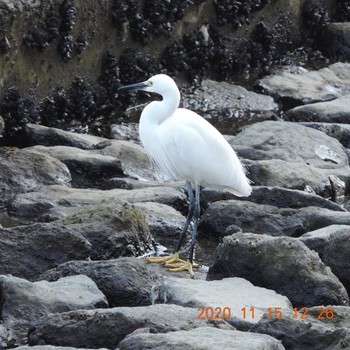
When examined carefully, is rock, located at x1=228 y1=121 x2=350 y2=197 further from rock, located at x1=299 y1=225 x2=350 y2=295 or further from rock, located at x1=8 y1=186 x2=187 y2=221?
rock, located at x1=299 y1=225 x2=350 y2=295

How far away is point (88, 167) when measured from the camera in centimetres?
1064

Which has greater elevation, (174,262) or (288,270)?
(288,270)

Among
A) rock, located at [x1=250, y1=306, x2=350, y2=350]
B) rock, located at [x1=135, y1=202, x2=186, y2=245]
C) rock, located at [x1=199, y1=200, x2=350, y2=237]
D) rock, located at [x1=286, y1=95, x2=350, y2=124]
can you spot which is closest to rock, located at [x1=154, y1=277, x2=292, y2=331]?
rock, located at [x1=250, y1=306, x2=350, y2=350]

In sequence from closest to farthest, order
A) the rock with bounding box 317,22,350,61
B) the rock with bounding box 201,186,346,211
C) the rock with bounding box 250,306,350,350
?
the rock with bounding box 250,306,350,350 < the rock with bounding box 201,186,346,211 < the rock with bounding box 317,22,350,61

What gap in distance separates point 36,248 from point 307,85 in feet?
27.9

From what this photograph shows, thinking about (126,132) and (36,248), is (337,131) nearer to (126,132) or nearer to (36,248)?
(126,132)

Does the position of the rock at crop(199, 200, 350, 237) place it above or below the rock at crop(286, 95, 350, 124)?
below

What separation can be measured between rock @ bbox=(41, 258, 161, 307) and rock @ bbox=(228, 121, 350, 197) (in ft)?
11.3

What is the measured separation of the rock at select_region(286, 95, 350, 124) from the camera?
44.5 feet

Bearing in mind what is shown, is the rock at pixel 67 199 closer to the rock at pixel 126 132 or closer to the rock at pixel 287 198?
the rock at pixel 287 198

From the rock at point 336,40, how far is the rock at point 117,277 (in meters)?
10.9

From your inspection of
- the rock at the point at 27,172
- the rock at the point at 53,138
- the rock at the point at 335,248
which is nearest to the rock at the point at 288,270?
the rock at the point at 335,248

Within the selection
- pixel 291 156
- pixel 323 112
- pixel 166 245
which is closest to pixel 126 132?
pixel 291 156

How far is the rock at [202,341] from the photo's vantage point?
17.4 feet
